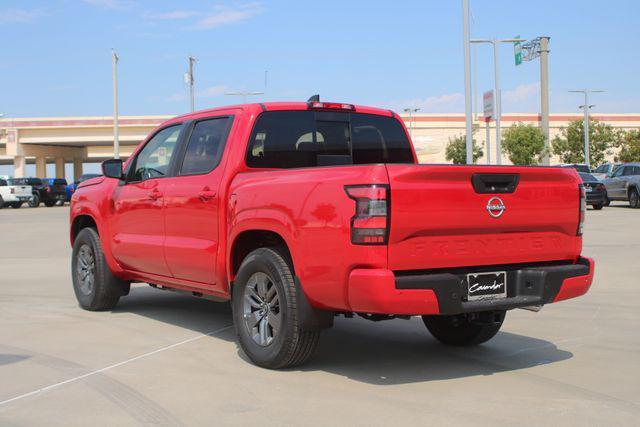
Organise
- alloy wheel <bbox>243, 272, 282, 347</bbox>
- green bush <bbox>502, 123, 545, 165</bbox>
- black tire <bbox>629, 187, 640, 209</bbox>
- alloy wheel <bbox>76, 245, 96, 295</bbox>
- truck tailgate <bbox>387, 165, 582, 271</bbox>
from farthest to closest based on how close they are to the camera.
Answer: green bush <bbox>502, 123, 545, 165</bbox>
black tire <bbox>629, 187, 640, 209</bbox>
alloy wheel <bbox>76, 245, 96, 295</bbox>
alloy wheel <bbox>243, 272, 282, 347</bbox>
truck tailgate <bbox>387, 165, 582, 271</bbox>

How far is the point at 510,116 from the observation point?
269ft

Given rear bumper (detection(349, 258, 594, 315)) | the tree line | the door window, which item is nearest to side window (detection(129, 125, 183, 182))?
rear bumper (detection(349, 258, 594, 315))

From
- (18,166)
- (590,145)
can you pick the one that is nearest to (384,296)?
(590,145)

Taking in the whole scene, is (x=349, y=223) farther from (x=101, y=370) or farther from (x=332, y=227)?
(x=101, y=370)

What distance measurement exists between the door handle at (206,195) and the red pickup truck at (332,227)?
0.02 meters

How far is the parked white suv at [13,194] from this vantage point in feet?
149

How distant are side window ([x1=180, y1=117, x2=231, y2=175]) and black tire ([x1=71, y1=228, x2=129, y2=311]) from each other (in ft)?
6.02

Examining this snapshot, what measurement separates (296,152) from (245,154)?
47cm

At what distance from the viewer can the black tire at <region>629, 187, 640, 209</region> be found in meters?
29.8

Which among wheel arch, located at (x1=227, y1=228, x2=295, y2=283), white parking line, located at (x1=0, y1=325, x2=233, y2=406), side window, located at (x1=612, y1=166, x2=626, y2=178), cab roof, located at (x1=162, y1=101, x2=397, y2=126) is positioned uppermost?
cab roof, located at (x1=162, y1=101, x2=397, y2=126)

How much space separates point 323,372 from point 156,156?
115 inches

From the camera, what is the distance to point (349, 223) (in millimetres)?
4977

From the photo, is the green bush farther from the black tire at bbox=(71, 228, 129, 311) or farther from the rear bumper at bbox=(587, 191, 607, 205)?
the black tire at bbox=(71, 228, 129, 311)

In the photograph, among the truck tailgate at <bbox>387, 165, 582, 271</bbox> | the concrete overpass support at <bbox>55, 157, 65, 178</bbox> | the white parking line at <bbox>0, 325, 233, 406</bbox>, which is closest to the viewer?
the truck tailgate at <bbox>387, 165, 582, 271</bbox>
